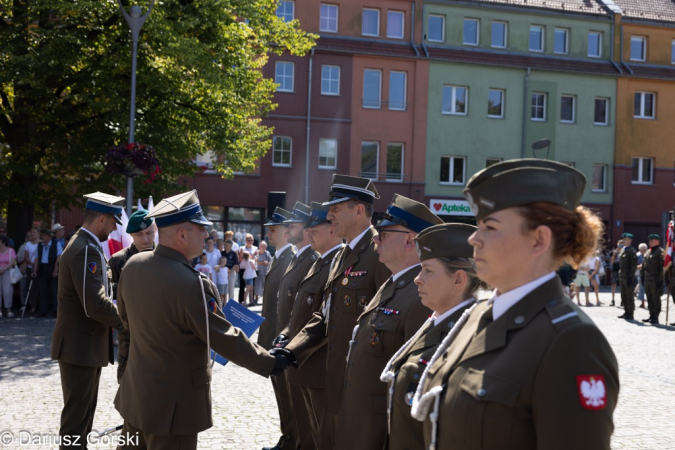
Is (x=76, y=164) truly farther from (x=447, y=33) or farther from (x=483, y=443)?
(x=447, y=33)

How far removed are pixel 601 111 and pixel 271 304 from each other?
1422 inches

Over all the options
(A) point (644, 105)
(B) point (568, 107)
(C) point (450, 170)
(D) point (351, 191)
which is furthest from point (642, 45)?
(D) point (351, 191)

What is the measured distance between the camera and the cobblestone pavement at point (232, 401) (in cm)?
713

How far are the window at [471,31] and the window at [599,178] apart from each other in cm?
938

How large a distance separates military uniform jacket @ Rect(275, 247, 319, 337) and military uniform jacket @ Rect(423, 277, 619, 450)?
184 inches

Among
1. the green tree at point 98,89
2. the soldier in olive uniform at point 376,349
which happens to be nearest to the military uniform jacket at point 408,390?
the soldier in olive uniform at point 376,349

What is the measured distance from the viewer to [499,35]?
127 ft

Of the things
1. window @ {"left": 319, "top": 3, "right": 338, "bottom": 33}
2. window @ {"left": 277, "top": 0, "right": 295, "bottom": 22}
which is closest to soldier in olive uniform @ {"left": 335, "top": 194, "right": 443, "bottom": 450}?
window @ {"left": 277, "top": 0, "right": 295, "bottom": 22}

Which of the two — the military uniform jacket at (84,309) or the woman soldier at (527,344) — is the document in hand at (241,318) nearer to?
the military uniform jacket at (84,309)

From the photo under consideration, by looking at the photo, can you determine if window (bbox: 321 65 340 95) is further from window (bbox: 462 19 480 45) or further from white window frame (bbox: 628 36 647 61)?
white window frame (bbox: 628 36 647 61)

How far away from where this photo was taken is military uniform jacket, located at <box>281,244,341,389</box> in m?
5.82

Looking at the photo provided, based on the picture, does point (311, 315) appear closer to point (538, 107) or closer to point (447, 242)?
point (447, 242)

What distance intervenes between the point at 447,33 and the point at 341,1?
575 cm

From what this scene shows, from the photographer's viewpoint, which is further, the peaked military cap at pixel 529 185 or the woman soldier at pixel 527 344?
the peaked military cap at pixel 529 185
